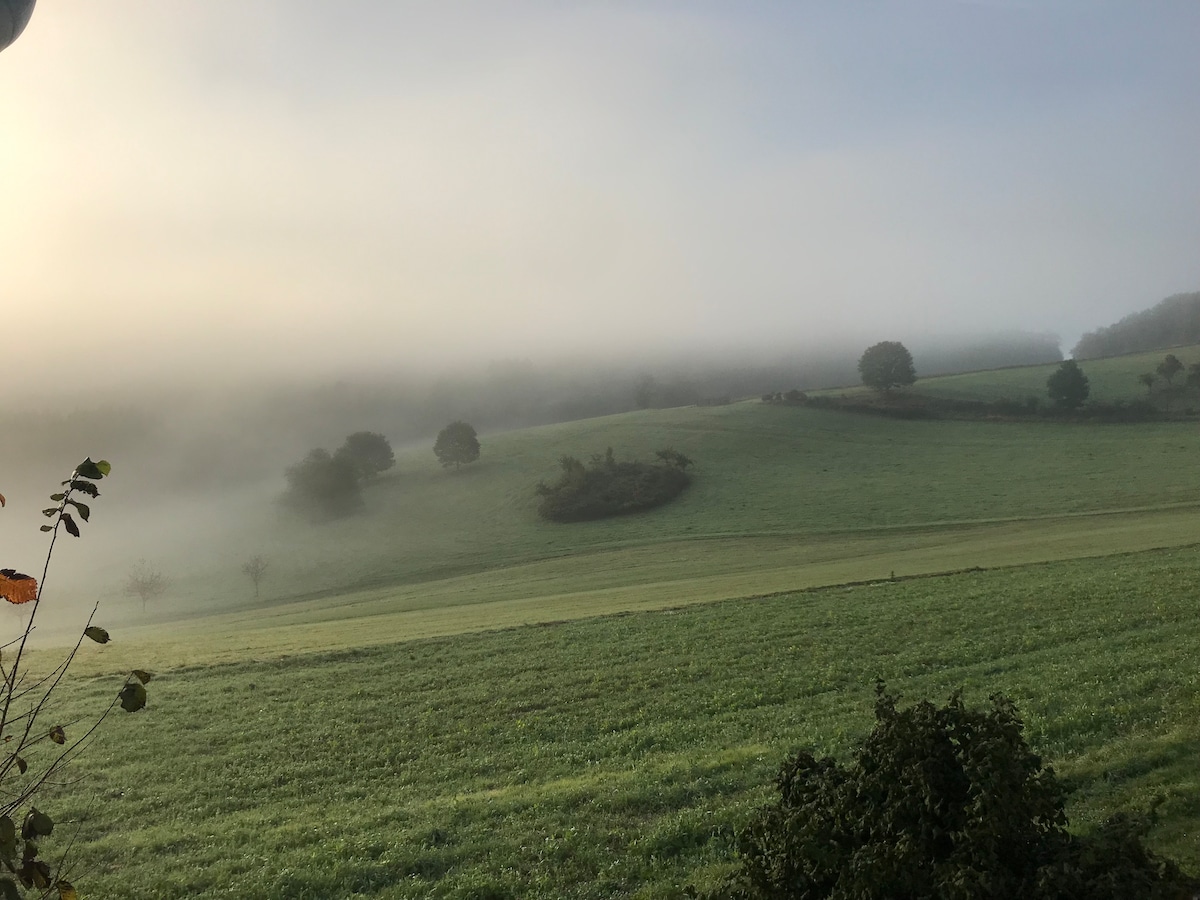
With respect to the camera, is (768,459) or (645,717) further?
(768,459)

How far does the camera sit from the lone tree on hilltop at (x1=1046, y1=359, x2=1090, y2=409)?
8462 centimetres

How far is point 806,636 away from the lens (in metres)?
21.0

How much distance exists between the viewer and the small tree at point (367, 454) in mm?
91875

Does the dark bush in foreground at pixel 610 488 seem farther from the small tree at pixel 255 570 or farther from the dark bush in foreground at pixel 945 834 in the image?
the dark bush in foreground at pixel 945 834

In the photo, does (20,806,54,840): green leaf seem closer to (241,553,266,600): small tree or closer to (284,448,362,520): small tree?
(241,553,266,600): small tree

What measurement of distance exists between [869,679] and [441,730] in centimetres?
880

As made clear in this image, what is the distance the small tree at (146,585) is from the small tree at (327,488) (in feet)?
64.2

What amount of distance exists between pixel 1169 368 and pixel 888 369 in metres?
28.8

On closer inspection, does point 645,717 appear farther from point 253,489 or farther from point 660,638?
point 253,489

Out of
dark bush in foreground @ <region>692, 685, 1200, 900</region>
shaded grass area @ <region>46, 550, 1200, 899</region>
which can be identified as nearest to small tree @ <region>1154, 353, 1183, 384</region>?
shaded grass area @ <region>46, 550, 1200, 899</region>

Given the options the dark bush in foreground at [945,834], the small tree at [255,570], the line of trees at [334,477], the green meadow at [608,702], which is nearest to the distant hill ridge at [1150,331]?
Result: the green meadow at [608,702]

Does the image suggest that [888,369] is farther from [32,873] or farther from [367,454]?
[32,873]

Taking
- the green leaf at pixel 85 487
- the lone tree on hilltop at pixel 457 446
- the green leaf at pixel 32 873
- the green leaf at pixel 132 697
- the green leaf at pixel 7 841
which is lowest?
the green leaf at pixel 32 873

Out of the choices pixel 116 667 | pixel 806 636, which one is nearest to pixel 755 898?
pixel 806 636
